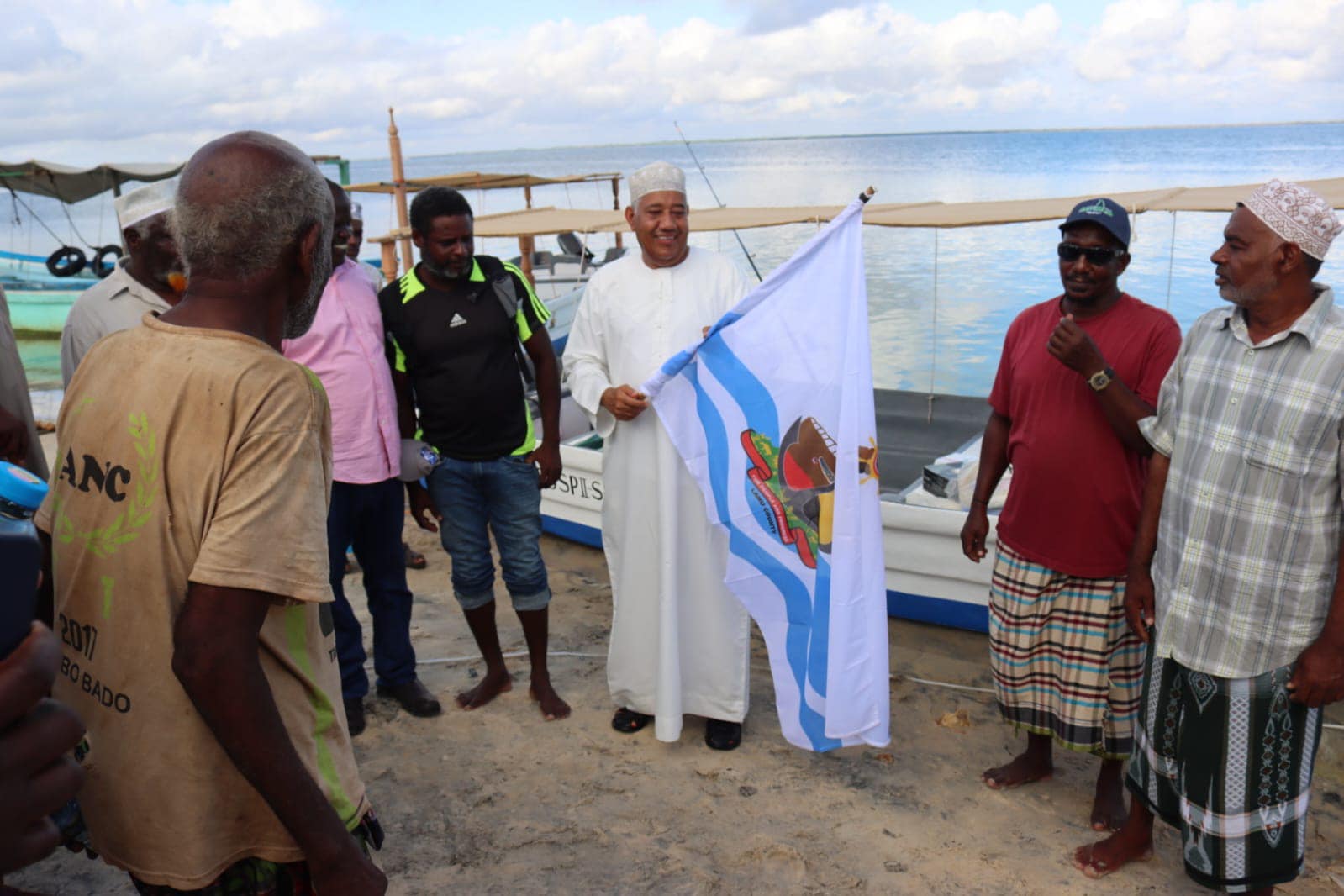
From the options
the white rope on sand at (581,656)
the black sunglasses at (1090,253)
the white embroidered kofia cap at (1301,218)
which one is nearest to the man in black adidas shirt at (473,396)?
the white rope on sand at (581,656)

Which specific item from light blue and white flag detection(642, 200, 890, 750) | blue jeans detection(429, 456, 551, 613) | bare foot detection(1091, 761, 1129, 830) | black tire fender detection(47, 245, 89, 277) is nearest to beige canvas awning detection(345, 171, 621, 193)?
black tire fender detection(47, 245, 89, 277)

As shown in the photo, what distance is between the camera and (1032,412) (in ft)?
10.5

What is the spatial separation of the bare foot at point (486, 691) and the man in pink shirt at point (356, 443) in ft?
1.39

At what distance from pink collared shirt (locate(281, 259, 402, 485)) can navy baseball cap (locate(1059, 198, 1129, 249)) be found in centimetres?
246

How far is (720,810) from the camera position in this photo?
3.40 meters

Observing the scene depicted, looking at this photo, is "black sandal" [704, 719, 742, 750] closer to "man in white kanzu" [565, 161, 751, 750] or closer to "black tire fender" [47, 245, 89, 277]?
"man in white kanzu" [565, 161, 751, 750]

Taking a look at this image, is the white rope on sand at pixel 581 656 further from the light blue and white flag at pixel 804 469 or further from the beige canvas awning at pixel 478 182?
the beige canvas awning at pixel 478 182

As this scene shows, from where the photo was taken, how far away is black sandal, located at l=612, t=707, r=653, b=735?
3967 millimetres

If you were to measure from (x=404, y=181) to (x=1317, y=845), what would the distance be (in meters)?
12.7

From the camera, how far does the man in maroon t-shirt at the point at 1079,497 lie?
298 centimetres

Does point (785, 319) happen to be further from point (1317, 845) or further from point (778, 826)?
point (1317, 845)

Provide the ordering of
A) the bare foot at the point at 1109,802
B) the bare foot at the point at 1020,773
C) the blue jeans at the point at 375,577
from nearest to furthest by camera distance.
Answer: the bare foot at the point at 1109,802 → the bare foot at the point at 1020,773 → the blue jeans at the point at 375,577

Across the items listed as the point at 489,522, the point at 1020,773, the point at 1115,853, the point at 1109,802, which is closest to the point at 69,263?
the point at 489,522

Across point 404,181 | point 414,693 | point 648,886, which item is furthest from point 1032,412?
point 404,181
